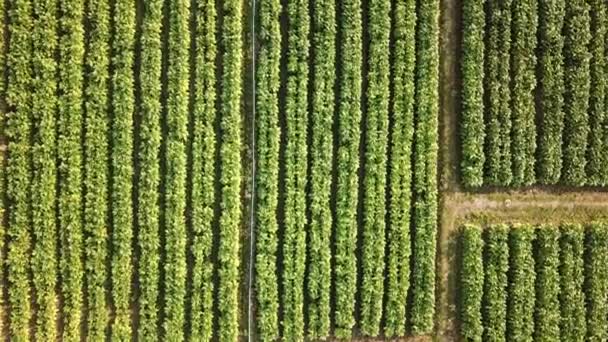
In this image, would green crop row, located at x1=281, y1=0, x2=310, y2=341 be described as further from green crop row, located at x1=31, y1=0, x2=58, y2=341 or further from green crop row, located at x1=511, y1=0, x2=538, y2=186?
green crop row, located at x1=31, y1=0, x2=58, y2=341

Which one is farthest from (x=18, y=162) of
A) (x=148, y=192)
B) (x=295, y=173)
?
(x=295, y=173)

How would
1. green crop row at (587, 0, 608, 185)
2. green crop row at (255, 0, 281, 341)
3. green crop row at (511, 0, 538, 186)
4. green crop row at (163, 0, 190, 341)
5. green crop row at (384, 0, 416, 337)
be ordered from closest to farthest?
green crop row at (163, 0, 190, 341) → green crop row at (255, 0, 281, 341) → green crop row at (384, 0, 416, 337) → green crop row at (511, 0, 538, 186) → green crop row at (587, 0, 608, 185)

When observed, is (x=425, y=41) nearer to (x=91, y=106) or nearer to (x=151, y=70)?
(x=151, y=70)

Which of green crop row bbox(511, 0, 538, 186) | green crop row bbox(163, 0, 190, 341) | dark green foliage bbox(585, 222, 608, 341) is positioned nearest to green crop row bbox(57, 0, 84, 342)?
green crop row bbox(163, 0, 190, 341)

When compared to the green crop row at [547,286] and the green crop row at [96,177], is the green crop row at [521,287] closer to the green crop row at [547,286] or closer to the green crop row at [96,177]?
the green crop row at [547,286]

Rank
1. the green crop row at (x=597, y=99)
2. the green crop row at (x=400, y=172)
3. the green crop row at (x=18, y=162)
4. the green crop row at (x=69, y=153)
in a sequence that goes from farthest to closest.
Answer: the green crop row at (x=597, y=99), the green crop row at (x=400, y=172), the green crop row at (x=69, y=153), the green crop row at (x=18, y=162)

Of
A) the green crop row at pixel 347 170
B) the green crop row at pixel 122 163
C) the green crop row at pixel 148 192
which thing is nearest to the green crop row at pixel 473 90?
the green crop row at pixel 347 170

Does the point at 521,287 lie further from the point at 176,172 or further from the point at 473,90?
the point at 176,172

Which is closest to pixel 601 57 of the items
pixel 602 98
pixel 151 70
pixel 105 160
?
pixel 602 98
